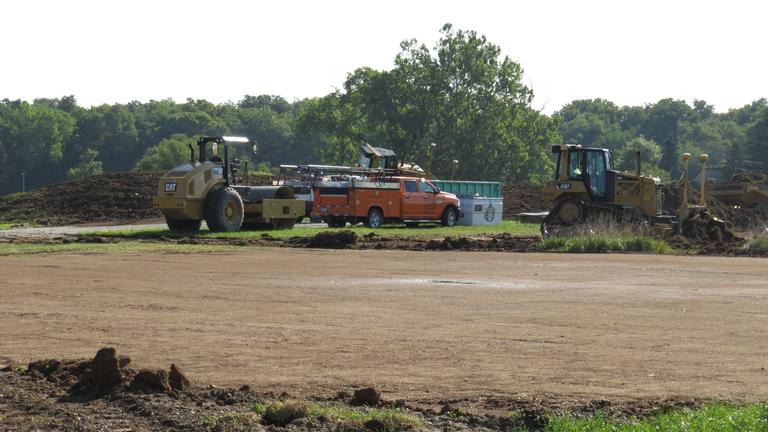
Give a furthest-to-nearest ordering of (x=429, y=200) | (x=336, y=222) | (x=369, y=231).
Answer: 1. (x=429, y=200)
2. (x=336, y=222)
3. (x=369, y=231)

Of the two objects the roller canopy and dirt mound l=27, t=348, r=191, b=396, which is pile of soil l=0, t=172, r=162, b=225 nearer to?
the roller canopy

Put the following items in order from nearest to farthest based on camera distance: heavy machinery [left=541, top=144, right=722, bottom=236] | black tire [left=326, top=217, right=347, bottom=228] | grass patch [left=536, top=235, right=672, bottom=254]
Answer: grass patch [left=536, top=235, right=672, bottom=254]
heavy machinery [left=541, top=144, right=722, bottom=236]
black tire [left=326, top=217, right=347, bottom=228]

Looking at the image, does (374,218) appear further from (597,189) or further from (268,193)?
(597,189)

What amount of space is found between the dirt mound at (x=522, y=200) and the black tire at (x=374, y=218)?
16958mm

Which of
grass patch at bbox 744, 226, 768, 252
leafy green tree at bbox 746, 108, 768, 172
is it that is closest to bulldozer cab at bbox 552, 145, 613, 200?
grass patch at bbox 744, 226, 768, 252

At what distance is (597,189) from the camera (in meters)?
43.0

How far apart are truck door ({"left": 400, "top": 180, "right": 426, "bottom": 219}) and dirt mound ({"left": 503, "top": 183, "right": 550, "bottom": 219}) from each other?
14990mm

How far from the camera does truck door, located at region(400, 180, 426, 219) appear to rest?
159 feet

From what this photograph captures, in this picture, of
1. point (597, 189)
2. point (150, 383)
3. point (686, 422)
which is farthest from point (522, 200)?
point (686, 422)

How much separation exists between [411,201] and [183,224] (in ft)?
36.8

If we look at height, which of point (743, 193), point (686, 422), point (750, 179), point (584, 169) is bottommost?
point (686, 422)

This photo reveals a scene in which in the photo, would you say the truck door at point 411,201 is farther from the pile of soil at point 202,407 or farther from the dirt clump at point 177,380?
the dirt clump at point 177,380

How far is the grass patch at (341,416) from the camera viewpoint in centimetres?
952

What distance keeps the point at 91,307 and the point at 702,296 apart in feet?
31.2
